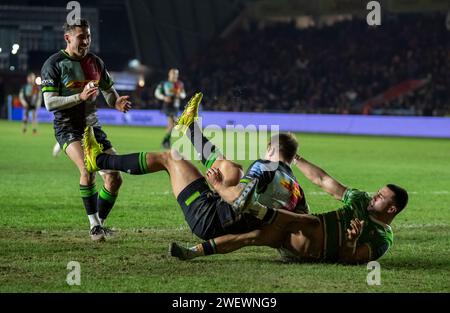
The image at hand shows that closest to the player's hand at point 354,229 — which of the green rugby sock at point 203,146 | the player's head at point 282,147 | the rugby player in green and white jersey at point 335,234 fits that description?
the rugby player in green and white jersey at point 335,234

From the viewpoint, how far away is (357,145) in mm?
27812

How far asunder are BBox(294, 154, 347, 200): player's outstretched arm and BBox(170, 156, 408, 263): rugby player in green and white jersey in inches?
10.9

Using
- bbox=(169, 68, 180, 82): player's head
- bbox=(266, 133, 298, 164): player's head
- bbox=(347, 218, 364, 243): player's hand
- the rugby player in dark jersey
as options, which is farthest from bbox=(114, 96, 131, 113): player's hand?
bbox=(169, 68, 180, 82): player's head

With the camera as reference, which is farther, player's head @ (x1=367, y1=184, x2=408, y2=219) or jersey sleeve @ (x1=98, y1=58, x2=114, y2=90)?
jersey sleeve @ (x1=98, y1=58, x2=114, y2=90)

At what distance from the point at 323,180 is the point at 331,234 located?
776mm

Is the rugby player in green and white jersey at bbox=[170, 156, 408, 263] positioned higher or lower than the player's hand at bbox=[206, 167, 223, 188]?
lower

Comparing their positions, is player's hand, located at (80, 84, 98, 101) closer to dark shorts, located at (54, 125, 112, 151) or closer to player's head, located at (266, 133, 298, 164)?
dark shorts, located at (54, 125, 112, 151)

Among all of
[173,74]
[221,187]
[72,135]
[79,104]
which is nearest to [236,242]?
[221,187]

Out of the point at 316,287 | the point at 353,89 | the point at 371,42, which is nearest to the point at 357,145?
the point at 353,89

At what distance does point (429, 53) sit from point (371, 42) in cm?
348

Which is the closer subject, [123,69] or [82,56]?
[82,56]

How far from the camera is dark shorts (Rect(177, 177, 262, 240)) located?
7.68 meters

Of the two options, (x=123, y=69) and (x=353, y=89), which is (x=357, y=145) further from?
(x=123, y=69)
